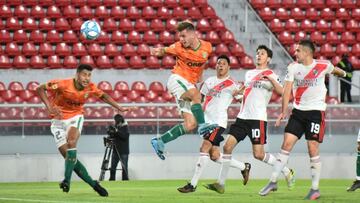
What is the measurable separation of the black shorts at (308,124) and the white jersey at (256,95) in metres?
1.23

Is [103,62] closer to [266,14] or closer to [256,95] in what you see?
[266,14]

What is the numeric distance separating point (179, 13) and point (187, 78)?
13702mm

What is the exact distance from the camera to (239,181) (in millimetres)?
21203

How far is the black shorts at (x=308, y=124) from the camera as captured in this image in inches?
537

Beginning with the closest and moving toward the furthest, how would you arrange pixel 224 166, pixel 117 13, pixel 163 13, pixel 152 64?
pixel 224 166, pixel 152 64, pixel 117 13, pixel 163 13

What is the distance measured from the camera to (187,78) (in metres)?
14.6

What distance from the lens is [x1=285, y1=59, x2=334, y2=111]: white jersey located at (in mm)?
13641

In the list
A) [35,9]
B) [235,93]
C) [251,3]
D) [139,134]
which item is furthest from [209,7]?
[235,93]

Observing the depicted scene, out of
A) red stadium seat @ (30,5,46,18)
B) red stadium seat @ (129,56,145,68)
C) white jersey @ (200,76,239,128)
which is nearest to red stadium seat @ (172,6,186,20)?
red stadium seat @ (129,56,145,68)

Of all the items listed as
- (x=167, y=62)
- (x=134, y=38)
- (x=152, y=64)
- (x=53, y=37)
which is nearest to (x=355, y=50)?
(x=167, y=62)

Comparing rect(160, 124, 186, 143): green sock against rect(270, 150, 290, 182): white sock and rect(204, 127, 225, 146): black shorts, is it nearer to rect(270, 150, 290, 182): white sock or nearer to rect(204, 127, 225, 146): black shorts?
rect(204, 127, 225, 146): black shorts

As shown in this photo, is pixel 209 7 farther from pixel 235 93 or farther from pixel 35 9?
pixel 235 93

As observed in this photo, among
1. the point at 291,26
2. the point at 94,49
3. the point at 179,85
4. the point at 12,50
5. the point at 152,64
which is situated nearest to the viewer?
the point at 179,85

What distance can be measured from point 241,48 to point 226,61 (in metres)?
12.3
